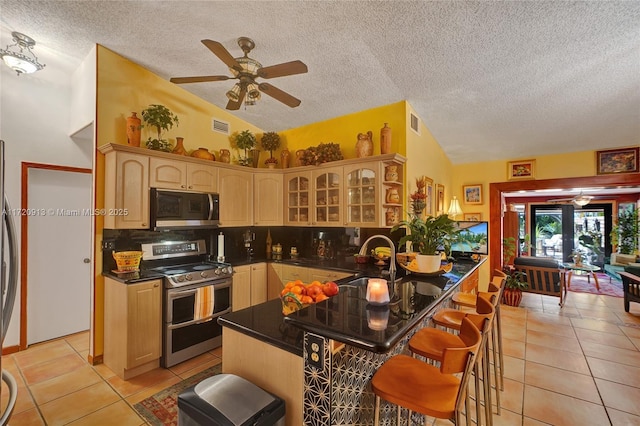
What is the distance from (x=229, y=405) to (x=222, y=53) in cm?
219

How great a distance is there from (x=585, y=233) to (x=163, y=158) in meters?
10.9

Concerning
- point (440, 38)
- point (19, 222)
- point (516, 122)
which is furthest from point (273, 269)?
point (516, 122)

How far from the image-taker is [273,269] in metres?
3.85

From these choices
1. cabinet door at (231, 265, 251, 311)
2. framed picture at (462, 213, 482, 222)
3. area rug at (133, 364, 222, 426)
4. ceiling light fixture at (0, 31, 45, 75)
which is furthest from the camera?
framed picture at (462, 213, 482, 222)

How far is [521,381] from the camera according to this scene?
2635 mm

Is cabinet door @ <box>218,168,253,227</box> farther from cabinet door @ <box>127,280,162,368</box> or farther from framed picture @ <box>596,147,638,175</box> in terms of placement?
framed picture @ <box>596,147,638,175</box>

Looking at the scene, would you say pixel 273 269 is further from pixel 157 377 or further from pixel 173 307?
pixel 157 377

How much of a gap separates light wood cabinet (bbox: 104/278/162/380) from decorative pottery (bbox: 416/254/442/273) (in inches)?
97.4

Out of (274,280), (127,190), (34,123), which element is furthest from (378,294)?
(34,123)

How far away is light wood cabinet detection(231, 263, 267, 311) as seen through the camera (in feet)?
11.3

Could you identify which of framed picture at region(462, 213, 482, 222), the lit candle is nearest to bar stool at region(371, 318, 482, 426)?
the lit candle

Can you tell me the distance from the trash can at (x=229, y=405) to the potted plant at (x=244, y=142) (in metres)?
3.22

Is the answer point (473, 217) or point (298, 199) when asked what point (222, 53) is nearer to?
point (298, 199)

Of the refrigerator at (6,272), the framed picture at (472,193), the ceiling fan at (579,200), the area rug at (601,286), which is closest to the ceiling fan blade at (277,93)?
the refrigerator at (6,272)
